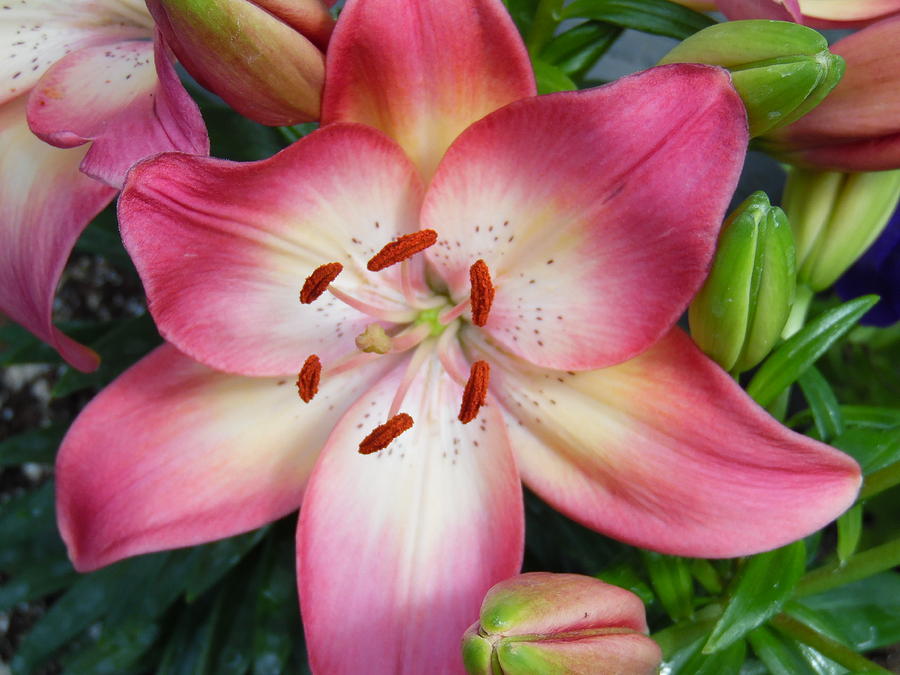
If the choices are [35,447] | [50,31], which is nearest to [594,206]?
[50,31]

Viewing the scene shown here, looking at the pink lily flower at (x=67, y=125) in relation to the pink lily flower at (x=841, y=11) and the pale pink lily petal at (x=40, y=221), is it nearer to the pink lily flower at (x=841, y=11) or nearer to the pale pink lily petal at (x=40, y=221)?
the pale pink lily petal at (x=40, y=221)

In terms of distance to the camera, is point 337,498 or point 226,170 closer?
point 226,170

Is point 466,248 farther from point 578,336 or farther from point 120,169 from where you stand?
point 120,169

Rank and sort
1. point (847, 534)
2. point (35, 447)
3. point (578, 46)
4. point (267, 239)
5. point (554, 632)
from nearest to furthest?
point (554, 632)
point (267, 239)
point (847, 534)
point (578, 46)
point (35, 447)

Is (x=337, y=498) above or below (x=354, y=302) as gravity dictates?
below

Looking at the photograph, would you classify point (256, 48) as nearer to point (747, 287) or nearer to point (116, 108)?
point (116, 108)

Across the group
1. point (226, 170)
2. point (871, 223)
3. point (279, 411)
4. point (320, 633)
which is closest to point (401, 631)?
point (320, 633)

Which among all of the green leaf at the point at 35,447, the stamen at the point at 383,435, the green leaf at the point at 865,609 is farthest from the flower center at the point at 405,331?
the green leaf at the point at 35,447
